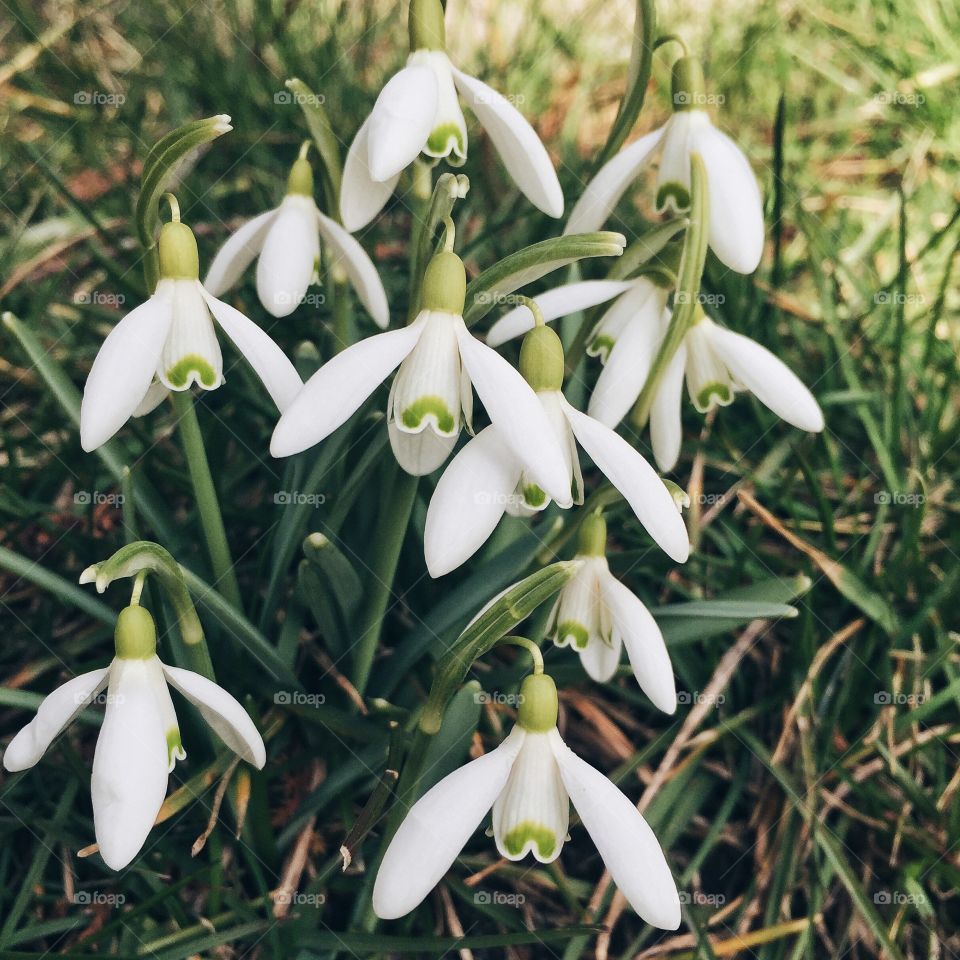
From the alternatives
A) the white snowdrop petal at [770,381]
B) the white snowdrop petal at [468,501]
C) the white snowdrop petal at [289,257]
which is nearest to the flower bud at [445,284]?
the white snowdrop petal at [468,501]

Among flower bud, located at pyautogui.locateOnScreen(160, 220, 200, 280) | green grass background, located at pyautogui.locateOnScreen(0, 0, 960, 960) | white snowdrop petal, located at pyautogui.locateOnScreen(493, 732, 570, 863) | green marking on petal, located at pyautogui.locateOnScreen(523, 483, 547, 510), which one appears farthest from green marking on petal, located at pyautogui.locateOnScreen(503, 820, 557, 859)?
flower bud, located at pyautogui.locateOnScreen(160, 220, 200, 280)

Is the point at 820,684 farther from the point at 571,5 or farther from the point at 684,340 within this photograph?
the point at 571,5

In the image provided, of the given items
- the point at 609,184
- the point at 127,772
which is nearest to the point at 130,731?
the point at 127,772

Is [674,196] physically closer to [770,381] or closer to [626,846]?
[770,381]

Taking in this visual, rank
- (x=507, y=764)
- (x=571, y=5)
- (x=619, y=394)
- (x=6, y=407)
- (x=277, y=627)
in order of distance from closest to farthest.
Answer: (x=507, y=764) < (x=619, y=394) < (x=277, y=627) < (x=6, y=407) < (x=571, y=5)

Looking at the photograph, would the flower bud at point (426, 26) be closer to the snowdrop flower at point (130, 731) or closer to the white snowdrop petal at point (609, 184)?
the white snowdrop petal at point (609, 184)

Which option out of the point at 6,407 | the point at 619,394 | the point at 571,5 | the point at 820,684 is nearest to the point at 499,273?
the point at 619,394
